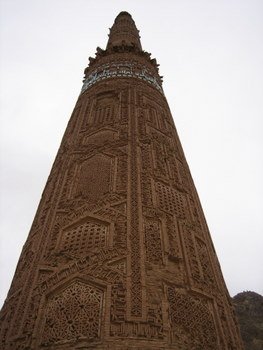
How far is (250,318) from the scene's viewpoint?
15.2 meters

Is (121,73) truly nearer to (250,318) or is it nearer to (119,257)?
(119,257)

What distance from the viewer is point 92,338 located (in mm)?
3549

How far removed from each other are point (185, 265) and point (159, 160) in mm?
2411

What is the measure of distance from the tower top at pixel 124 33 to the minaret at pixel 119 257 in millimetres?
4080

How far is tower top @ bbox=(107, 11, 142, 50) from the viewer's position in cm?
1096

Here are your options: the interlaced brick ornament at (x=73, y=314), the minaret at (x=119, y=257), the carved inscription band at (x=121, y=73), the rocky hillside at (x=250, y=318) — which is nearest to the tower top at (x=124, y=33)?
the carved inscription band at (x=121, y=73)

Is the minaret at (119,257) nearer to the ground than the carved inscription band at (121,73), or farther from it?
nearer to the ground

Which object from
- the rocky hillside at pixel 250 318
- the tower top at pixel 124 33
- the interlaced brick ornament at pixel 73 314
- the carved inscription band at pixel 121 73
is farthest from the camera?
the rocky hillside at pixel 250 318

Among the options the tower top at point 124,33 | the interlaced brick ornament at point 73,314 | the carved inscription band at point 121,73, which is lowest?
the interlaced brick ornament at point 73,314

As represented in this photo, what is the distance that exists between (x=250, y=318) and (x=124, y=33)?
12.0 metres

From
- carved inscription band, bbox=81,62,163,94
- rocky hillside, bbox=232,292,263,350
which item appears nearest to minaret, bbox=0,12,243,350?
carved inscription band, bbox=81,62,163,94

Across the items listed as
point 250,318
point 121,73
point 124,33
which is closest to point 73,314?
point 121,73

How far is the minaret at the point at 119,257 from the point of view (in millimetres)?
3766

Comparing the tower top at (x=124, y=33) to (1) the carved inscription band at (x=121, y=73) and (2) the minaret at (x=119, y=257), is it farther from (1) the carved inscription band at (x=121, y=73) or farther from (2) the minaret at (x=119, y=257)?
(2) the minaret at (x=119, y=257)
